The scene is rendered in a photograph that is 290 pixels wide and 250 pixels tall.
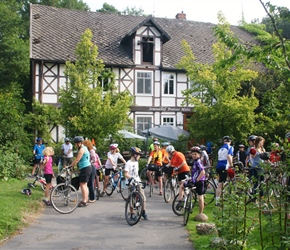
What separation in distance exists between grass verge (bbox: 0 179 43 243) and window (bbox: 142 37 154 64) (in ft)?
54.8

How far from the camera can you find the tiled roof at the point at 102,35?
94.3 feet

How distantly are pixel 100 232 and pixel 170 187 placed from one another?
193 inches

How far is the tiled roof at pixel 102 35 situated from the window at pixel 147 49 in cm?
92

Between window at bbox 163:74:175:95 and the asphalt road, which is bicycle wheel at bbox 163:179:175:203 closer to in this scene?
the asphalt road

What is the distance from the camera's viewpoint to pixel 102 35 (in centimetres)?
3147

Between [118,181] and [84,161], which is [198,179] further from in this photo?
[118,181]

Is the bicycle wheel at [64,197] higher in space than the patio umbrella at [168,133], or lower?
lower

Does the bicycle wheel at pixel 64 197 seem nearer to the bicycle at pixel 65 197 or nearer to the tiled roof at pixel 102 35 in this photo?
the bicycle at pixel 65 197

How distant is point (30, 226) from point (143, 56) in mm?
21384

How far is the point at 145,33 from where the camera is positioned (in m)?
30.0

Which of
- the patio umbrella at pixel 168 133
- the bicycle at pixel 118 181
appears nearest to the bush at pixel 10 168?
the bicycle at pixel 118 181

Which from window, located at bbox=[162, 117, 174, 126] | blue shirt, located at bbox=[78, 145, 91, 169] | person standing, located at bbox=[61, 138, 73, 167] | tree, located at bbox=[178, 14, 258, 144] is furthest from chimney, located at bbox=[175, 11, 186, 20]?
blue shirt, located at bbox=[78, 145, 91, 169]

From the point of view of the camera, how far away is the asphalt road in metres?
8.48

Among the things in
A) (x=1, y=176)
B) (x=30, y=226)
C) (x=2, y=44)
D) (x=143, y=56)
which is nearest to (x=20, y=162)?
(x=1, y=176)
